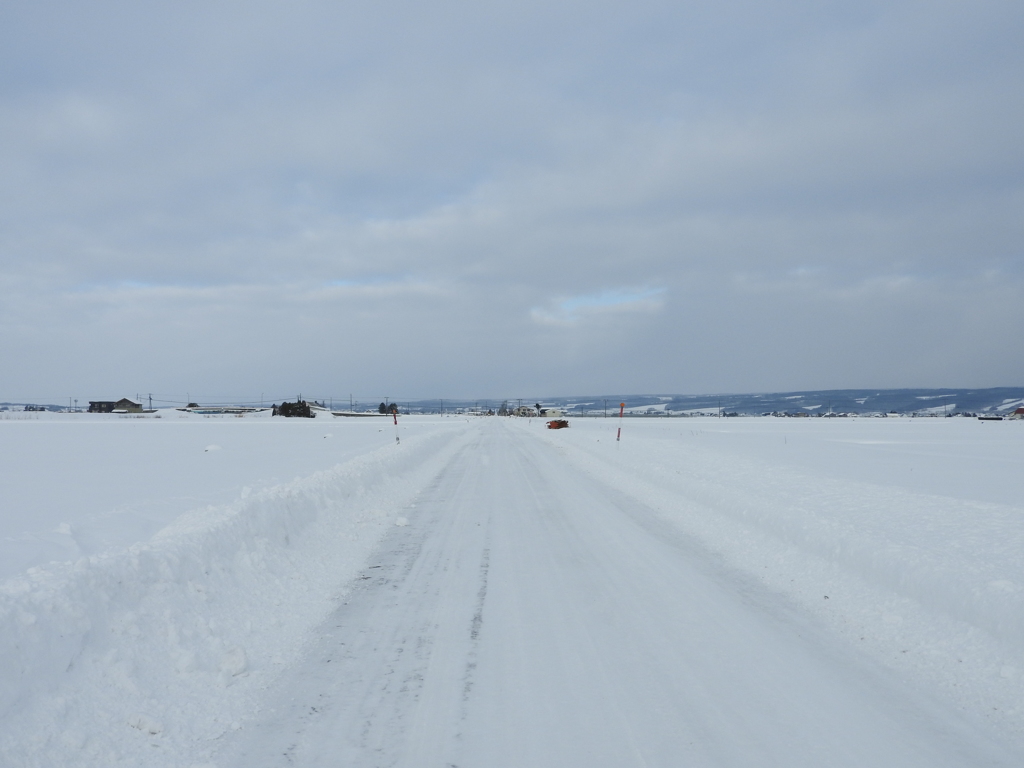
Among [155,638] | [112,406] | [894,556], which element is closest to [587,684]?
[155,638]

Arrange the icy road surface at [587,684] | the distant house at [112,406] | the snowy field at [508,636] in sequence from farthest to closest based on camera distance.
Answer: the distant house at [112,406] < the snowy field at [508,636] < the icy road surface at [587,684]

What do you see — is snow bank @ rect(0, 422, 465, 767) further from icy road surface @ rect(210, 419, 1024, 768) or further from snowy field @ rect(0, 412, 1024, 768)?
icy road surface @ rect(210, 419, 1024, 768)

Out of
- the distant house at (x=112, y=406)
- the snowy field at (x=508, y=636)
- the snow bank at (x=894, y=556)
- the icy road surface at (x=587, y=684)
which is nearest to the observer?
the icy road surface at (x=587, y=684)

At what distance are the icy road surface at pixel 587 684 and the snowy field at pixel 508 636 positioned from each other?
0.02m

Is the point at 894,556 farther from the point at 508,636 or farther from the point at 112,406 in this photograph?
the point at 112,406

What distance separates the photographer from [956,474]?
16984 millimetres

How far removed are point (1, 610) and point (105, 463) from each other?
17.0m

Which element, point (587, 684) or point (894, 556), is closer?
point (587, 684)

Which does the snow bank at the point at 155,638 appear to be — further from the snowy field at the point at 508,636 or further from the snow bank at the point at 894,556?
the snow bank at the point at 894,556

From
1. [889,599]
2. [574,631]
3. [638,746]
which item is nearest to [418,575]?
[574,631]

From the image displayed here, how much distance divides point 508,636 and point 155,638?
114 inches

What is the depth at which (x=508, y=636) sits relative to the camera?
5.34 meters

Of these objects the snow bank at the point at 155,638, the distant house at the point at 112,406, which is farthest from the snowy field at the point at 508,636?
the distant house at the point at 112,406

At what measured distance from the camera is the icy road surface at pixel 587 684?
3.59 metres
